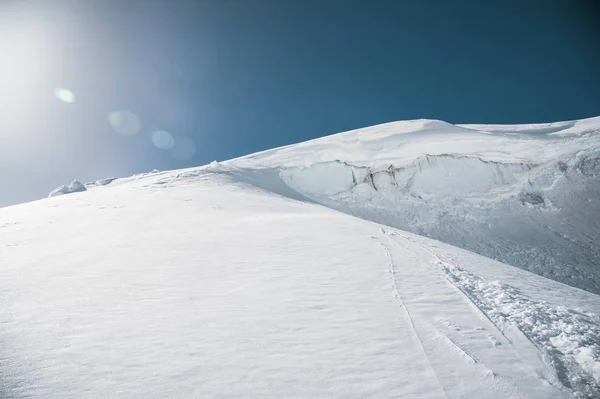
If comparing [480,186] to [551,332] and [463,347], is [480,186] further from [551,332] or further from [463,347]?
[463,347]

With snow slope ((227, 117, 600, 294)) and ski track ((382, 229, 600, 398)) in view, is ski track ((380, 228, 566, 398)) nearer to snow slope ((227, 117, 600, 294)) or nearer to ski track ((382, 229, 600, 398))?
ski track ((382, 229, 600, 398))

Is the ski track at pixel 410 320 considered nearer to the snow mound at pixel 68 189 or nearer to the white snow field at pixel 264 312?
the white snow field at pixel 264 312

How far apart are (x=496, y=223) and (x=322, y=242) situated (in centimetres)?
1412

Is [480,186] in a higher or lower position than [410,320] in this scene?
higher

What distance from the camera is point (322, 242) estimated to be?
28.5 ft

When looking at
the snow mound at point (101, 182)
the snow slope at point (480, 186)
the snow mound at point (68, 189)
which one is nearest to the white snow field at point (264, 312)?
the snow slope at point (480, 186)

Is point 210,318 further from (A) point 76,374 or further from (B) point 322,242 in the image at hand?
(B) point 322,242

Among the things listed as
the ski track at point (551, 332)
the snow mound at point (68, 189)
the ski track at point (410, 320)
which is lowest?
the ski track at point (551, 332)

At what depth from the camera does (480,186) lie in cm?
2150

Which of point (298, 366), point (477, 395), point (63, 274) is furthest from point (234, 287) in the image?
point (477, 395)

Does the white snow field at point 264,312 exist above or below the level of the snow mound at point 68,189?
below

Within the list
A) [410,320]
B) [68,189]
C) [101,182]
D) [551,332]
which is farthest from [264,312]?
[101,182]

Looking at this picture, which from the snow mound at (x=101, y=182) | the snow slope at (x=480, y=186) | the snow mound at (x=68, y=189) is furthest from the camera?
the snow mound at (x=101, y=182)

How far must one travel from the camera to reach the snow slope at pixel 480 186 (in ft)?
52.7
